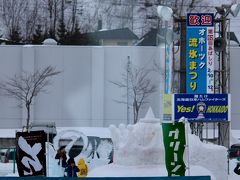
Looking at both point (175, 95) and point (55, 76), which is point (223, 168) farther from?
point (55, 76)

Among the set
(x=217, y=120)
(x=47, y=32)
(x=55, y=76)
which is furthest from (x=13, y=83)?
(x=217, y=120)

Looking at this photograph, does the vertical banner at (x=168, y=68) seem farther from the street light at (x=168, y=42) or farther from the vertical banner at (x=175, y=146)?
the vertical banner at (x=175, y=146)

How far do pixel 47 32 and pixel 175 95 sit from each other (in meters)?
40.3

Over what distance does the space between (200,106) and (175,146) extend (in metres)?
10.0

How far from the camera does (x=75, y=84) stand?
41156 mm

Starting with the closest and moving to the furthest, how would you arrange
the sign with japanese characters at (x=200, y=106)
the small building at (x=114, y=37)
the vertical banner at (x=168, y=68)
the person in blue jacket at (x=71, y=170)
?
the person in blue jacket at (x=71, y=170) < the sign with japanese characters at (x=200, y=106) < the vertical banner at (x=168, y=68) < the small building at (x=114, y=37)

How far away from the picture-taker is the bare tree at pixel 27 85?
40.3 metres

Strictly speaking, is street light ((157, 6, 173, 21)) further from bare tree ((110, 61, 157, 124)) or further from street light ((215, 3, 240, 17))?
bare tree ((110, 61, 157, 124))

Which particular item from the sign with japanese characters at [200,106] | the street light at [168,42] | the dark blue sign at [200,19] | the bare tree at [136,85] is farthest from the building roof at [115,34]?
the sign with japanese characters at [200,106]

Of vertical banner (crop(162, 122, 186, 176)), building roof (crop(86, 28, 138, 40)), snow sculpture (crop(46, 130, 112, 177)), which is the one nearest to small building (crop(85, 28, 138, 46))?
building roof (crop(86, 28, 138, 40))

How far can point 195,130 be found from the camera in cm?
2372

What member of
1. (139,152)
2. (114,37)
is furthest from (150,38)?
(139,152)

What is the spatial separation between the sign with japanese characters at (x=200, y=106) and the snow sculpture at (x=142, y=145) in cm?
706

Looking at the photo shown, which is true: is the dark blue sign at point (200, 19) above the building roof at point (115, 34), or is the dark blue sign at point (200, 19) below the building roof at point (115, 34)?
below
